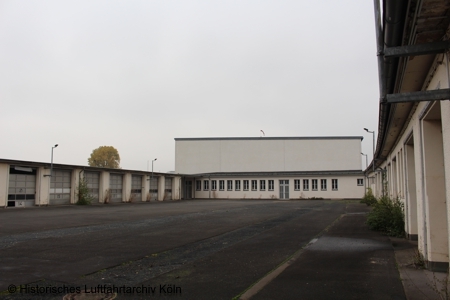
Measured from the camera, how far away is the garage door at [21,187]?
92.7 ft

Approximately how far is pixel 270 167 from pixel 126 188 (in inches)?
1197

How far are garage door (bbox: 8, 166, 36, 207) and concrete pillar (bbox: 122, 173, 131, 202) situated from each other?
1169cm

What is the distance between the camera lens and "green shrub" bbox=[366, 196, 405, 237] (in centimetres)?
1282

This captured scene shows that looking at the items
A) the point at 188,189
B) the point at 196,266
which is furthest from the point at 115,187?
the point at 196,266

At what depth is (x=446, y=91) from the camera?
463cm

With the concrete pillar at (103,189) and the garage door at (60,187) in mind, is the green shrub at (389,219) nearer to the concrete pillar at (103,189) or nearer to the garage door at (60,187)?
the garage door at (60,187)

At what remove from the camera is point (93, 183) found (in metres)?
37.3

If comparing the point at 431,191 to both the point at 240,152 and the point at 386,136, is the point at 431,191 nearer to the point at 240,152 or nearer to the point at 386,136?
the point at 386,136

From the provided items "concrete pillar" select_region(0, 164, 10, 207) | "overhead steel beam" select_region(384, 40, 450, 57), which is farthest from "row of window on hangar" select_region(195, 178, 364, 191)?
"overhead steel beam" select_region(384, 40, 450, 57)

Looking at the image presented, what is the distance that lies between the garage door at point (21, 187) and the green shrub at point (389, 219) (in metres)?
25.3

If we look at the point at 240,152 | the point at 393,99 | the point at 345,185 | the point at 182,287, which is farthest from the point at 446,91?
the point at 240,152

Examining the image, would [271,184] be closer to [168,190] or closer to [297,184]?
[297,184]

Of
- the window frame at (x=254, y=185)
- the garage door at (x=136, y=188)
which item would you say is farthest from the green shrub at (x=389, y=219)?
the window frame at (x=254, y=185)

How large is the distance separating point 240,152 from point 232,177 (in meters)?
9.45
